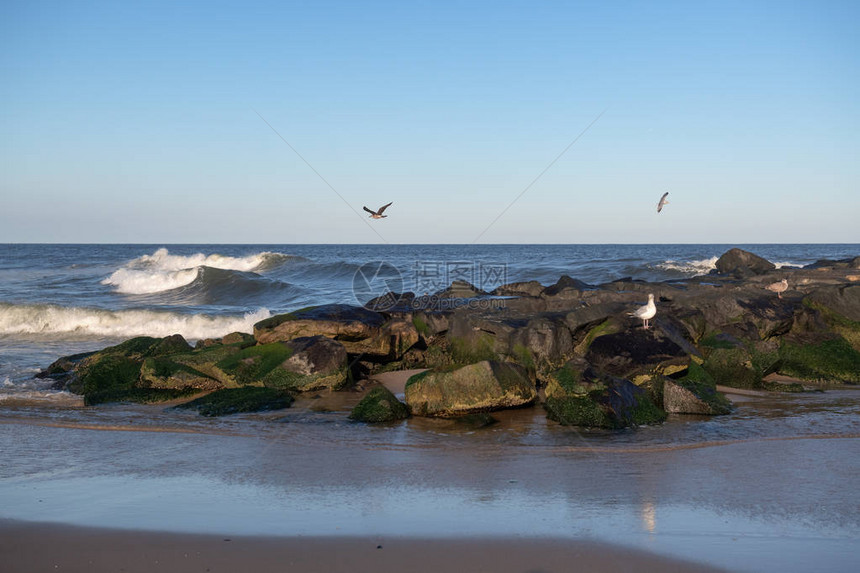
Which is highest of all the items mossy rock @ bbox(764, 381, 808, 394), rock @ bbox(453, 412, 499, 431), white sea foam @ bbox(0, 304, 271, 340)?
mossy rock @ bbox(764, 381, 808, 394)

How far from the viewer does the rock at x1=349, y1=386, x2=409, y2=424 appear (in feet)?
29.4

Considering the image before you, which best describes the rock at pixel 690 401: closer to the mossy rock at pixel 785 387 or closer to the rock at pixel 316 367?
the mossy rock at pixel 785 387

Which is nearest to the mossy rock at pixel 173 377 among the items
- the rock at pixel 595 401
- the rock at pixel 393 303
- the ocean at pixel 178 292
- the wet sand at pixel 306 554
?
the ocean at pixel 178 292

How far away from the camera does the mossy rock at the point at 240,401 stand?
31.9ft

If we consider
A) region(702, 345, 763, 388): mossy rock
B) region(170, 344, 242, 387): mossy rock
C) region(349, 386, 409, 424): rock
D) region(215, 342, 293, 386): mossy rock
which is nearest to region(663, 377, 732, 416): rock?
region(702, 345, 763, 388): mossy rock

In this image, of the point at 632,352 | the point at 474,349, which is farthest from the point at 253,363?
the point at 632,352

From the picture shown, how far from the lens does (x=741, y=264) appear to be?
2473 centimetres

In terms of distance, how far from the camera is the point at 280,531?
534cm

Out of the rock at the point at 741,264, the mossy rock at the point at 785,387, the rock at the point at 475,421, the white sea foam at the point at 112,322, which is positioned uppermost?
the rock at the point at 741,264

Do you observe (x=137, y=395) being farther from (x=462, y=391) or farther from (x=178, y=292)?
(x=178, y=292)

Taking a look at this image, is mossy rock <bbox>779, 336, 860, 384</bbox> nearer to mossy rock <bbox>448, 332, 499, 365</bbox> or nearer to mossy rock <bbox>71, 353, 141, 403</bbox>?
mossy rock <bbox>448, 332, 499, 365</bbox>

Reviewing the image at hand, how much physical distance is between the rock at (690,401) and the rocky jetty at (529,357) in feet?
0.06

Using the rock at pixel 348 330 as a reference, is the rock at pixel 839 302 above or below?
above

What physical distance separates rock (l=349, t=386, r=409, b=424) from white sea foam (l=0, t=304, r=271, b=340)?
Answer: 39.6 ft
